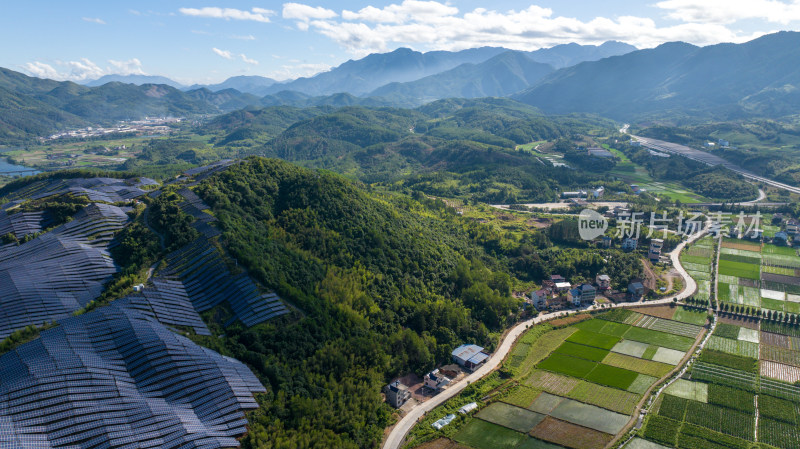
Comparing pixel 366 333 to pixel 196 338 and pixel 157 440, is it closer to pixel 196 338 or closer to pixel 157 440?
pixel 196 338

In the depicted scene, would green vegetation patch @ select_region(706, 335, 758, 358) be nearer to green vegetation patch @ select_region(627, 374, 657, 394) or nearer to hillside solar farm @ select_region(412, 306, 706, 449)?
hillside solar farm @ select_region(412, 306, 706, 449)

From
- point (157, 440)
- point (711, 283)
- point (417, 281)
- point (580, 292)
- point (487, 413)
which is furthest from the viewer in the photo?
point (711, 283)

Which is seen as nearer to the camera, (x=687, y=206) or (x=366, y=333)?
(x=366, y=333)

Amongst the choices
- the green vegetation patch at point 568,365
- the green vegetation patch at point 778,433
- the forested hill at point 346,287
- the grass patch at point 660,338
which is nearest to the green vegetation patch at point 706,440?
the green vegetation patch at point 778,433

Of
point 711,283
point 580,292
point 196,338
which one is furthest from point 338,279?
point 711,283

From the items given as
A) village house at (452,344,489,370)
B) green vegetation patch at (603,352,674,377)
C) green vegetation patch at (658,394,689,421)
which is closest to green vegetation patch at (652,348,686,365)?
green vegetation patch at (603,352,674,377)

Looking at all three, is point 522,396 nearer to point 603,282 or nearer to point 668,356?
point 668,356

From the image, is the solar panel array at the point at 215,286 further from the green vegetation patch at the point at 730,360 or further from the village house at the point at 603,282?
the village house at the point at 603,282
